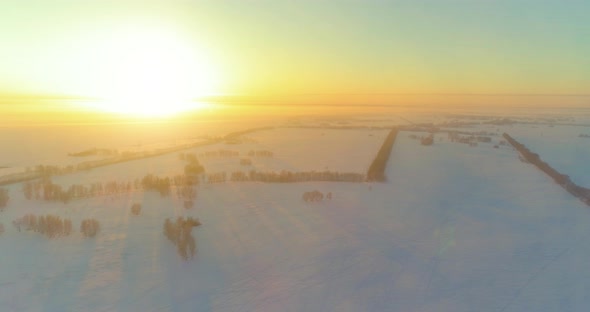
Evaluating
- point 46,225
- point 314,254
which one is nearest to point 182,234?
point 314,254

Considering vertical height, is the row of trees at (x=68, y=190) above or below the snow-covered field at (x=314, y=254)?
above

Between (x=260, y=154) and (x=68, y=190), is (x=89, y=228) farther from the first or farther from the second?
(x=260, y=154)

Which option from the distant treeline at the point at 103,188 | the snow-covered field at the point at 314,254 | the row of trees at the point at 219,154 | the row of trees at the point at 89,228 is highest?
the row of trees at the point at 219,154

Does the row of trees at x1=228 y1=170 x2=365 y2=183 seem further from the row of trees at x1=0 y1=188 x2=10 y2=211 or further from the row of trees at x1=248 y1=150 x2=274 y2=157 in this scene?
the row of trees at x1=0 y1=188 x2=10 y2=211

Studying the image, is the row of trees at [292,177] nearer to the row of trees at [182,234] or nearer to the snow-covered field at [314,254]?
the snow-covered field at [314,254]

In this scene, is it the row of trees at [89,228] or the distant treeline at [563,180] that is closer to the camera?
the row of trees at [89,228]

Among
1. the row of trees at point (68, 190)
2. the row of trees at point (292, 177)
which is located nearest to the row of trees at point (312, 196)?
the row of trees at point (292, 177)
